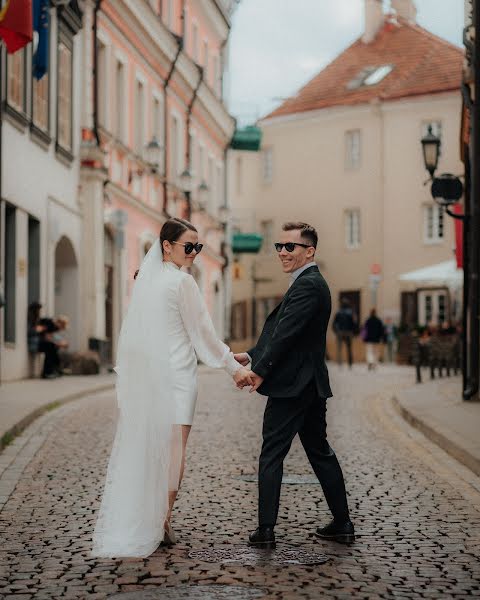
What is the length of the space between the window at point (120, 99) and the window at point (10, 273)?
8791 millimetres

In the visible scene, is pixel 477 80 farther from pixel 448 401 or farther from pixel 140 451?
pixel 140 451

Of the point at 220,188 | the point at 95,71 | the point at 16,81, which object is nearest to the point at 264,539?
the point at 16,81

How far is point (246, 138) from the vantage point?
47.8m

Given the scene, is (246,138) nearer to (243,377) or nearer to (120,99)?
(120,99)

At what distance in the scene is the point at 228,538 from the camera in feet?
24.7

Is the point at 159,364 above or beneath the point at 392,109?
beneath

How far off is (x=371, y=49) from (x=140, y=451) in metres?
52.9

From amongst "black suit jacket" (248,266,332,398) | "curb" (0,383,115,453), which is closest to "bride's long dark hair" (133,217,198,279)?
"black suit jacket" (248,266,332,398)

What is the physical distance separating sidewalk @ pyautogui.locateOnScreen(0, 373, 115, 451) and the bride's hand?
541 cm

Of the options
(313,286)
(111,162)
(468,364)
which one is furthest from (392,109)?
(313,286)

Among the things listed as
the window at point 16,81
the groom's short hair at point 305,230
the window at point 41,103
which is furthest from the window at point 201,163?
the groom's short hair at point 305,230

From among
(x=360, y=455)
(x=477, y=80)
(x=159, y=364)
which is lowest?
(x=360, y=455)

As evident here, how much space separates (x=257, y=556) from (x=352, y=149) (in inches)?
1874

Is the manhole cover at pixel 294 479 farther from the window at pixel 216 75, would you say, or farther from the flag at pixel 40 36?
the window at pixel 216 75
